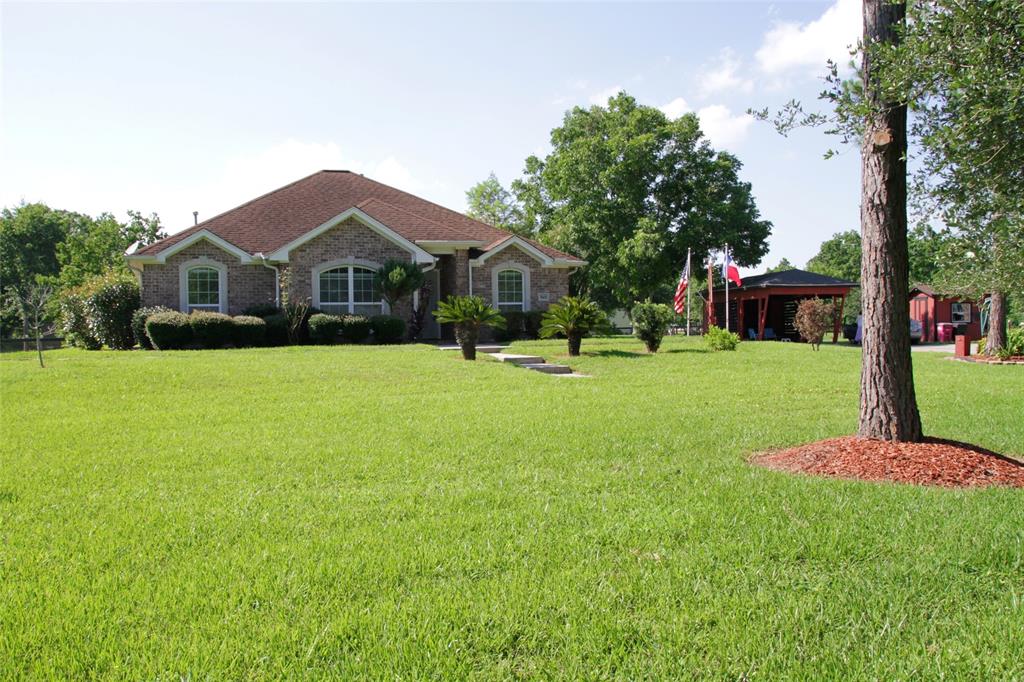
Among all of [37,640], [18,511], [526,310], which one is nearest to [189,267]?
[526,310]

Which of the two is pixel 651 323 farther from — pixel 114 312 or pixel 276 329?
pixel 114 312

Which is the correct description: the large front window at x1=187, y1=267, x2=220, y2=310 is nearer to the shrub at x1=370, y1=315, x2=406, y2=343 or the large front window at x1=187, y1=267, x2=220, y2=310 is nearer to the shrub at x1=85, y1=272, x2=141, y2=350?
the shrub at x1=85, y1=272, x2=141, y2=350

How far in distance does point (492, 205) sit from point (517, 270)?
28253 millimetres

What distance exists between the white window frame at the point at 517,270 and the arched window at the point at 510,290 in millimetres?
36

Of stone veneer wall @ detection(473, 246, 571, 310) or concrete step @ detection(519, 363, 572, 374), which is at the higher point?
stone veneer wall @ detection(473, 246, 571, 310)

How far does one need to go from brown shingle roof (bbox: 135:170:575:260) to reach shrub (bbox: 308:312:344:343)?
3.70 meters

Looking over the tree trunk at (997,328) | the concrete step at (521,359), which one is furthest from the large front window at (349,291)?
the tree trunk at (997,328)

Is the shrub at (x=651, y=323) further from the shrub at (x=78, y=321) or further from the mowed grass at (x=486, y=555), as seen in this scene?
the shrub at (x=78, y=321)

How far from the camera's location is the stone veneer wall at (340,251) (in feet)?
74.8

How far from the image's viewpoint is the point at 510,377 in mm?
13891

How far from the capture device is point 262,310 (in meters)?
22.3

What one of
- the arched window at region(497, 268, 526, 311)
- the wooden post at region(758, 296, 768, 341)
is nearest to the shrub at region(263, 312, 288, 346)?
the arched window at region(497, 268, 526, 311)

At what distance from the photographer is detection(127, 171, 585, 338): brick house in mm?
22703

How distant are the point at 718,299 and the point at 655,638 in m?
37.4
